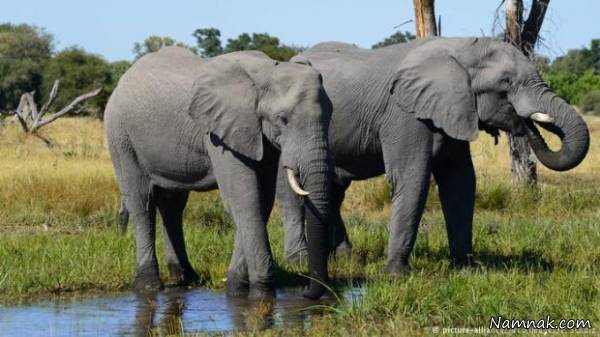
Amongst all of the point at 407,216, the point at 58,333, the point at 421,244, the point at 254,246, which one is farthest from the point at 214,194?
the point at 58,333

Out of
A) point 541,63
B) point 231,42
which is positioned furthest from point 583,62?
point 541,63

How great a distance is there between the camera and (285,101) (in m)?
8.08

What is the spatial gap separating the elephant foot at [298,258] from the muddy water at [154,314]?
99 centimetres

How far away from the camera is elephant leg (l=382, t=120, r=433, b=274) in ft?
31.4

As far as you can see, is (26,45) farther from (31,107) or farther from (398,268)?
(398,268)

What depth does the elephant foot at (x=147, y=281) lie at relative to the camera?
9211 mm

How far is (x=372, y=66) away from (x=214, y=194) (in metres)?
4.70

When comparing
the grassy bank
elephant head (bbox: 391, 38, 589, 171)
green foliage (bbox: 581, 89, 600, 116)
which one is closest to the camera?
the grassy bank

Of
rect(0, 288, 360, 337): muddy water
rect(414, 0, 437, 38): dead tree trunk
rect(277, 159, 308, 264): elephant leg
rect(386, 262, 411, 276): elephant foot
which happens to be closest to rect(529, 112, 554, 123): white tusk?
rect(386, 262, 411, 276): elephant foot

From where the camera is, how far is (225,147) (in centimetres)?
851

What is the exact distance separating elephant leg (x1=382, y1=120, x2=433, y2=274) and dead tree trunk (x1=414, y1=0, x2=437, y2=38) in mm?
6267

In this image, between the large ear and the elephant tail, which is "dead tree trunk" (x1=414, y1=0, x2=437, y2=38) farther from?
the elephant tail

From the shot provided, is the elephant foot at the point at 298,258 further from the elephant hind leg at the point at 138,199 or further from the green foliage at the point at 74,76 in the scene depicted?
the green foliage at the point at 74,76

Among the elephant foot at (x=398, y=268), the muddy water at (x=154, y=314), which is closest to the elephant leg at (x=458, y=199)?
the elephant foot at (x=398, y=268)
